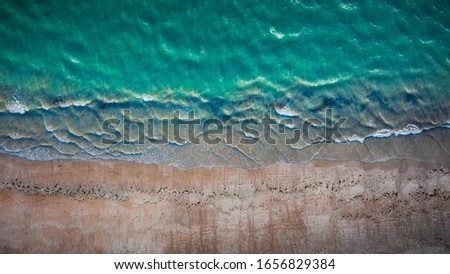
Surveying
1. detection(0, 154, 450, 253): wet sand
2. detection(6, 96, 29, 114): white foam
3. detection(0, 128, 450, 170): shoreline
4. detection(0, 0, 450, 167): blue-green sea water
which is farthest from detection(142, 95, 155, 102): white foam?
detection(6, 96, 29, 114): white foam

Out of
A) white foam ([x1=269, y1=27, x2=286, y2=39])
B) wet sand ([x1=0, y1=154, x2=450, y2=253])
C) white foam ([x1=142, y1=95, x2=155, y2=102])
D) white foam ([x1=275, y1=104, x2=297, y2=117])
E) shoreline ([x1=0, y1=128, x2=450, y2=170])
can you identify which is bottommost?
wet sand ([x1=0, y1=154, x2=450, y2=253])

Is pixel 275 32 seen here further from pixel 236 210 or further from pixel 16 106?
pixel 16 106

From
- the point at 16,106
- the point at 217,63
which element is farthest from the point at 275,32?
the point at 16,106

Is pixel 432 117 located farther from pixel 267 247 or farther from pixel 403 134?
pixel 267 247

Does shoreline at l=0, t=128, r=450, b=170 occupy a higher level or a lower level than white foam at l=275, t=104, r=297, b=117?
lower

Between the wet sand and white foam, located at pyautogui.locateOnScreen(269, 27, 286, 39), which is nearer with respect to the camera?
the wet sand

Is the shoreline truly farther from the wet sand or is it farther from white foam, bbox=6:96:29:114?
white foam, bbox=6:96:29:114
